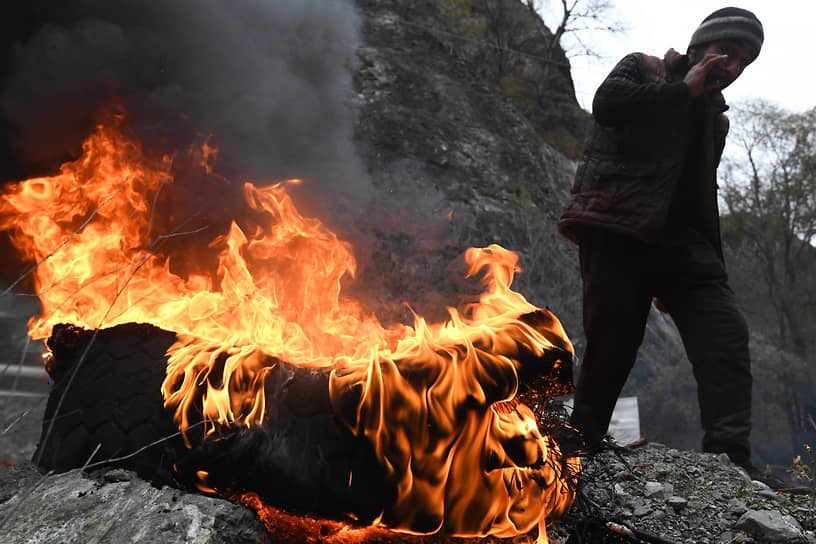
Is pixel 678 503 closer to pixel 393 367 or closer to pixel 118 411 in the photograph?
pixel 393 367

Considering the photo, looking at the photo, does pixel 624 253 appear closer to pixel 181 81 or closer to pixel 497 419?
pixel 497 419

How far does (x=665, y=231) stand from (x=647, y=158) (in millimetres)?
393

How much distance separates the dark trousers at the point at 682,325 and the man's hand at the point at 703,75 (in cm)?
76

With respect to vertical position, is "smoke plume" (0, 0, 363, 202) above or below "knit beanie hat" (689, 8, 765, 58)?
below

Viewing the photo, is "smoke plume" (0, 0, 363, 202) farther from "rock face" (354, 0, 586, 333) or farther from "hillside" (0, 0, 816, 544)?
"rock face" (354, 0, 586, 333)

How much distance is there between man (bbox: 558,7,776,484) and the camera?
2.58m

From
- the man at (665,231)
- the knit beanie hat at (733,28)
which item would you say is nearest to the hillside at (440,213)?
the man at (665,231)

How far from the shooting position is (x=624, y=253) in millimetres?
2660

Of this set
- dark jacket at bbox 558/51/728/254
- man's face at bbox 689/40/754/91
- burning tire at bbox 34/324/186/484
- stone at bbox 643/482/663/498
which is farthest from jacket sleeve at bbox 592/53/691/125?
burning tire at bbox 34/324/186/484

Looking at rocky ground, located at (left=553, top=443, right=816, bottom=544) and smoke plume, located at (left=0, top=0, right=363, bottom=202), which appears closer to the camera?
rocky ground, located at (left=553, top=443, right=816, bottom=544)

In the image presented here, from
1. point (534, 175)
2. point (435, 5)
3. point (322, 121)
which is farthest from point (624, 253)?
point (435, 5)

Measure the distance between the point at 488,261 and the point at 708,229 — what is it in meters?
1.33

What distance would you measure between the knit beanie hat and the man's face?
0.02m

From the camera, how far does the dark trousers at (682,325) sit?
102 inches
